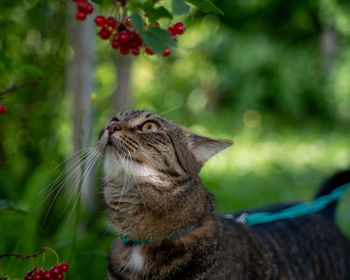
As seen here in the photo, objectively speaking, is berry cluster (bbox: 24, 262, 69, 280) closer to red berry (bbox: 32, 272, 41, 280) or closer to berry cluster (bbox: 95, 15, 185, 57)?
red berry (bbox: 32, 272, 41, 280)

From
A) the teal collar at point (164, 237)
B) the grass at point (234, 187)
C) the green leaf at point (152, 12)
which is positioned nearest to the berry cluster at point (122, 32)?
the green leaf at point (152, 12)

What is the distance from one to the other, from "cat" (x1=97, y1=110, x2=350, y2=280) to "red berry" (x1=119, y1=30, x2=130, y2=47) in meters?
0.35

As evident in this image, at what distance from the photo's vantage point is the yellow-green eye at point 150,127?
1.56 meters

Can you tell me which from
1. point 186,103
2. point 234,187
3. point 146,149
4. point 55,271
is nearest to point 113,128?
point 146,149

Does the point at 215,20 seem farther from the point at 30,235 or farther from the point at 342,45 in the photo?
the point at 30,235

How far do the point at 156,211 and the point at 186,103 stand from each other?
598cm

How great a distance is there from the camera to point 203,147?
175cm

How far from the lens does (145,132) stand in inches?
60.2

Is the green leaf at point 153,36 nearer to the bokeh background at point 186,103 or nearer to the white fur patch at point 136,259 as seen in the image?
the bokeh background at point 186,103

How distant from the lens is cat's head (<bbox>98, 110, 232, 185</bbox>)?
1.46 metres

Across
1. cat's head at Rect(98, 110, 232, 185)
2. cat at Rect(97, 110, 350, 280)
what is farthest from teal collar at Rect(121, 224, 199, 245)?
cat's head at Rect(98, 110, 232, 185)

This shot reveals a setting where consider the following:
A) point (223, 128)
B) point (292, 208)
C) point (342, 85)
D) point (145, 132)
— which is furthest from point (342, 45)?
point (145, 132)

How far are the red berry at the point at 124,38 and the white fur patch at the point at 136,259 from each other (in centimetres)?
84

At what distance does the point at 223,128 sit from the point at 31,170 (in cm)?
563
